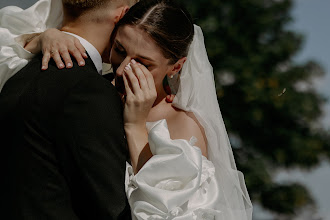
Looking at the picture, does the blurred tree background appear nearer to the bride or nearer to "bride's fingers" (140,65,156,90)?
the bride

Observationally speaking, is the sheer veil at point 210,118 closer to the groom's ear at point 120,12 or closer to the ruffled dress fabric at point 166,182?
the ruffled dress fabric at point 166,182

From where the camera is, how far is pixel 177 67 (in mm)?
3016

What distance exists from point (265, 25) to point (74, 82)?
936 cm

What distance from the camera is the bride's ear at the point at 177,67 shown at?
2.97m

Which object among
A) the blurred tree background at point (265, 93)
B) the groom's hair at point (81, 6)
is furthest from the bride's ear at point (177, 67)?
the blurred tree background at point (265, 93)

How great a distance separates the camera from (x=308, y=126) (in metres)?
11.2

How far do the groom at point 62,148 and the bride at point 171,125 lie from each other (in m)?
0.23

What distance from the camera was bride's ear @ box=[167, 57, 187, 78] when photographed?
2.97 meters

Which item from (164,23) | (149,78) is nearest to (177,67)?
(164,23)

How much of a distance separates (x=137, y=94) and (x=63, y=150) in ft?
1.81

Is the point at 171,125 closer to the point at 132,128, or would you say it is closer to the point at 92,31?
the point at 132,128

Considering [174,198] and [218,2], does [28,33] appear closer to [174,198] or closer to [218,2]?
[174,198]

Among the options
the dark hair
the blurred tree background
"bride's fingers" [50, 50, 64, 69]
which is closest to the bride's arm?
"bride's fingers" [50, 50, 64, 69]

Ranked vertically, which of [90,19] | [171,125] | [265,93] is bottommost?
[265,93]
